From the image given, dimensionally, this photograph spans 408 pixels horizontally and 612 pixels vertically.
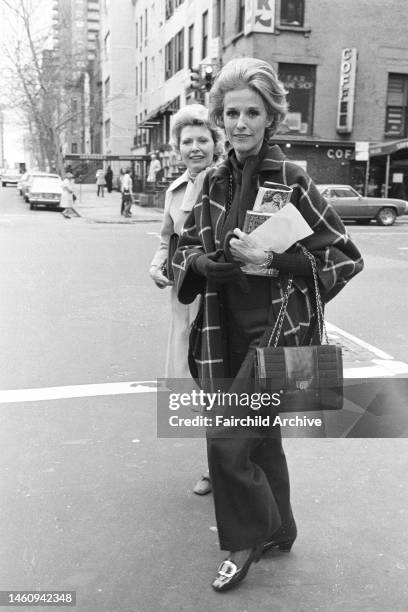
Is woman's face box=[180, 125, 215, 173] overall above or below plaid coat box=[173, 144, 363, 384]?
above

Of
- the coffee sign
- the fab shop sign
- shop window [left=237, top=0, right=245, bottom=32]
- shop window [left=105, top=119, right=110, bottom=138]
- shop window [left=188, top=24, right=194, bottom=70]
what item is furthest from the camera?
shop window [left=105, top=119, right=110, bottom=138]

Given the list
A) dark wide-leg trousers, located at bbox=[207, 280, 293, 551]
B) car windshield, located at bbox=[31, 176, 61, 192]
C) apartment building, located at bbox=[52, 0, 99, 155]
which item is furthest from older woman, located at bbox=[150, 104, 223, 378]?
apartment building, located at bbox=[52, 0, 99, 155]

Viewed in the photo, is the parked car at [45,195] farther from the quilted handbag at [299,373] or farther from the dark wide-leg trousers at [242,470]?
the quilted handbag at [299,373]

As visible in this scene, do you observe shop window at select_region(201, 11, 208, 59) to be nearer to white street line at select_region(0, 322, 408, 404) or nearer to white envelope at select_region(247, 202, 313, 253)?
white street line at select_region(0, 322, 408, 404)

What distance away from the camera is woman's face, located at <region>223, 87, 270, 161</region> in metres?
2.56

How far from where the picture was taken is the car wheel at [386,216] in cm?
2378

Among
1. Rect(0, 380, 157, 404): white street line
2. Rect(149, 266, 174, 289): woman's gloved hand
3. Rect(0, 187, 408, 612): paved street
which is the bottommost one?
Rect(0, 380, 157, 404): white street line

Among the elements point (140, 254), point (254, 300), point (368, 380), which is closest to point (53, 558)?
point (254, 300)

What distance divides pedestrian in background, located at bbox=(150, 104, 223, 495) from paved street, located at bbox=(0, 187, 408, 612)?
0.46 metres

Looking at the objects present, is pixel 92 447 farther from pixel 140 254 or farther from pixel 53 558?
pixel 140 254

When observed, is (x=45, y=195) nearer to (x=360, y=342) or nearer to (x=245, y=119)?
(x=360, y=342)

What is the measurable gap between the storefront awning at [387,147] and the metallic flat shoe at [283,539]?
83.0 ft

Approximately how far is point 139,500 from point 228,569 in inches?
34.5

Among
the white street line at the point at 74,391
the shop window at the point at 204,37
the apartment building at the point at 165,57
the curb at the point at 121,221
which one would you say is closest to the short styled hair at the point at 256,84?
the white street line at the point at 74,391
